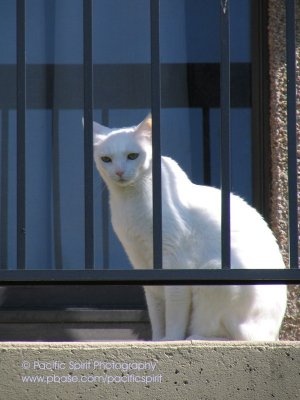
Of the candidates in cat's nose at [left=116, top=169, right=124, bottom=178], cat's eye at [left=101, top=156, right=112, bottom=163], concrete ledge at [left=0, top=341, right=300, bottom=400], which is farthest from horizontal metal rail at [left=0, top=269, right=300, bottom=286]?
cat's eye at [left=101, top=156, right=112, bottom=163]

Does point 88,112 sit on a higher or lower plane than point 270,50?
lower

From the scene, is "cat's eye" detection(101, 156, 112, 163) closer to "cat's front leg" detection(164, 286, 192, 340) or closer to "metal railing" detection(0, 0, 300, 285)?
"cat's front leg" detection(164, 286, 192, 340)

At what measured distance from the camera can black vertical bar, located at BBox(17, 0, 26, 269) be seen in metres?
3.17

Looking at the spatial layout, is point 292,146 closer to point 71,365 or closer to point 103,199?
point 71,365

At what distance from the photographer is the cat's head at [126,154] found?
14.7ft

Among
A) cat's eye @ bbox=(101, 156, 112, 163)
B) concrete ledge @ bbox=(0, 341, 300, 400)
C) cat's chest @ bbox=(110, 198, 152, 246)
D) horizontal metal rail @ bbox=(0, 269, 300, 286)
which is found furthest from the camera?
cat's eye @ bbox=(101, 156, 112, 163)

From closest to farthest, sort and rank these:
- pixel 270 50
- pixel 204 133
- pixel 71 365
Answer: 1. pixel 71 365
2. pixel 270 50
3. pixel 204 133

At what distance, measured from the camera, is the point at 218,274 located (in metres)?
3.16

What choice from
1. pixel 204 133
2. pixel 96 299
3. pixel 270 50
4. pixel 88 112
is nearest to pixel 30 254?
pixel 96 299

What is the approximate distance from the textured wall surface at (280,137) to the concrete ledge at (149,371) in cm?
183

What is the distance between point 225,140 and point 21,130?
627 millimetres

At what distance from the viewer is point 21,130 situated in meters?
3.20

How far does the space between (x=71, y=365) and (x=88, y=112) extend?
771 mm

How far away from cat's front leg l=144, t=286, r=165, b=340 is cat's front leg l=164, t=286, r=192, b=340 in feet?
0.44
